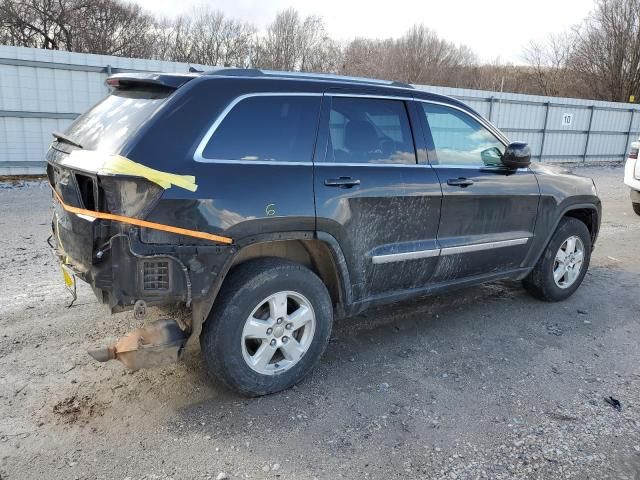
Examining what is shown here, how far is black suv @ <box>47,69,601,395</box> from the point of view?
2.80 metres

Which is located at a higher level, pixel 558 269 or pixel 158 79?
pixel 158 79

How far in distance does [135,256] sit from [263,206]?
2.49 feet

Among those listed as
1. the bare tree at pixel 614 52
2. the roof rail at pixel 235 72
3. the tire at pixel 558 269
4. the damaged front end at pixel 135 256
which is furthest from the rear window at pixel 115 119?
the bare tree at pixel 614 52

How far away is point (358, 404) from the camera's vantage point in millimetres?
3268

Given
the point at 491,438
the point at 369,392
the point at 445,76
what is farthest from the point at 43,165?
the point at 445,76

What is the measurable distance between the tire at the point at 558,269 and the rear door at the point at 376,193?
1575 millimetres

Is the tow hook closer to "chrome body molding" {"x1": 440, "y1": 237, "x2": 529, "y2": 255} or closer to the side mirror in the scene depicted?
"chrome body molding" {"x1": 440, "y1": 237, "x2": 529, "y2": 255}

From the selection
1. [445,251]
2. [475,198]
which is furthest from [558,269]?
[445,251]

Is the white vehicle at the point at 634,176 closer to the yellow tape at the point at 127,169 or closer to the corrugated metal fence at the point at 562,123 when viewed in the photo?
the corrugated metal fence at the point at 562,123

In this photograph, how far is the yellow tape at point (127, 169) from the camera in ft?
8.89

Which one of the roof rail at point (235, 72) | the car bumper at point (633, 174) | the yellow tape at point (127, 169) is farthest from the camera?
the car bumper at point (633, 174)

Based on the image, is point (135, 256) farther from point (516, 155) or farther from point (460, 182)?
point (516, 155)

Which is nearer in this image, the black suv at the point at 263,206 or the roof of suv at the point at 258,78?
the black suv at the point at 263,206

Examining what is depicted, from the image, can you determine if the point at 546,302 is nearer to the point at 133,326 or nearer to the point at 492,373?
the point at 492,373
